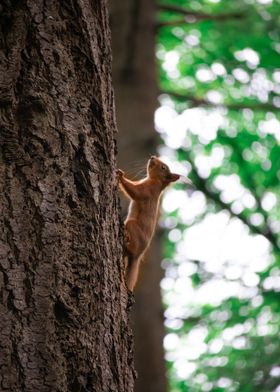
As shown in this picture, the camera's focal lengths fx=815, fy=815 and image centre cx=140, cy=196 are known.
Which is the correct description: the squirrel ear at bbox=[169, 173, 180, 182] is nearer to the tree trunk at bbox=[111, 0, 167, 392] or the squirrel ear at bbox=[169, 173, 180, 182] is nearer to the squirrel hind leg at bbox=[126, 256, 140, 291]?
the tree trunk at bbox=[111, 0, 167, 392]

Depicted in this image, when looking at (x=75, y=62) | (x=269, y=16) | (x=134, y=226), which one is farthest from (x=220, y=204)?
(x=75, y=62)

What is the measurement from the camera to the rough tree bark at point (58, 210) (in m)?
2.21

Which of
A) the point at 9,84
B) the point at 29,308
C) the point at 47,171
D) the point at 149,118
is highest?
the point at 149,118

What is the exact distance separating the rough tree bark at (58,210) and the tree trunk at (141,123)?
2148 mm

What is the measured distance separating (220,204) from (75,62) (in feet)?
17.7

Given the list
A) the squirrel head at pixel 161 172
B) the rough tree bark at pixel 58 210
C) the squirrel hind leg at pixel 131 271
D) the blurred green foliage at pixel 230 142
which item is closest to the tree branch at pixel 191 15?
the blurred green foliage at pixel 230 142

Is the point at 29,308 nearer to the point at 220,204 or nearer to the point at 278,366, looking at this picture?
the point at 278,366

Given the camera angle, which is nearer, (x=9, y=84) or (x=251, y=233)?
(x=9, y=84)

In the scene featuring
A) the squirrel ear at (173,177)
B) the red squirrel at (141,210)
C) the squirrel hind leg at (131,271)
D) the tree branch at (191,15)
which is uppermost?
the tree branch at (191,15)

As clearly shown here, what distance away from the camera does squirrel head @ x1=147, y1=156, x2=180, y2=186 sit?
415 cm

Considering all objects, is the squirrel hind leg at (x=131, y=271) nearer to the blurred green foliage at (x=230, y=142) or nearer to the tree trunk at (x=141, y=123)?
the tree trunk at (x=141, y=123)

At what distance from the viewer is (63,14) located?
2.61 meters

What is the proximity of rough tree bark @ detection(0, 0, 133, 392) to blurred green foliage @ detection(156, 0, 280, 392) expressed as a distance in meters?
3.62

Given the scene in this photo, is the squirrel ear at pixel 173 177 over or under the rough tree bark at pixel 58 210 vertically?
over
